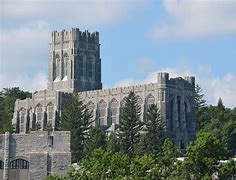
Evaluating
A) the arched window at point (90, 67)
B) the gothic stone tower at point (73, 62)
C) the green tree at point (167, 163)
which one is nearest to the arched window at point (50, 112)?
the gothic stone tower at point (73, 62)

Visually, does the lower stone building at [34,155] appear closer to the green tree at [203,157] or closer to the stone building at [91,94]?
the green tree at [203,157]

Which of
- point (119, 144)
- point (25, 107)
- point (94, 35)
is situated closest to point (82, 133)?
point (119, 144)

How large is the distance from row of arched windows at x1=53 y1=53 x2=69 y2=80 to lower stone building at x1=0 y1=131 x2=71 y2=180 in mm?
103438

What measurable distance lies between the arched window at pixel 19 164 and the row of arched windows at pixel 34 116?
81.9m

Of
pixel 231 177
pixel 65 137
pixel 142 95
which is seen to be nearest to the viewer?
pixel 231 177

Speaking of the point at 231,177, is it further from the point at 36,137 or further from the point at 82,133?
the point at 82,133

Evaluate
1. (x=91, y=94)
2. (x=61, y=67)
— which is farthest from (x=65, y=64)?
(x=91, y=94)

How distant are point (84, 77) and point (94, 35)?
9541 millimetres

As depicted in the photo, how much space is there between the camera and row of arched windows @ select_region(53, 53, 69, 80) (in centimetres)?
16188

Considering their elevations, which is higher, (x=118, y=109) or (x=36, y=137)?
(x=118, y=109)

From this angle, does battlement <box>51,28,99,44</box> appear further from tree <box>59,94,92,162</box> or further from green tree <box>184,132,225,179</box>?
green tree <box>184,132,225,179</box>

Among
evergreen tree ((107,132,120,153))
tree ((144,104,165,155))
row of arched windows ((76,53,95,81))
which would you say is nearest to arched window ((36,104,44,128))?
row of arched windows ((76,53,95,81))

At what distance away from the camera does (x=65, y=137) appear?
188 ft

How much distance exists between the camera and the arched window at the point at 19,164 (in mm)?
57781
